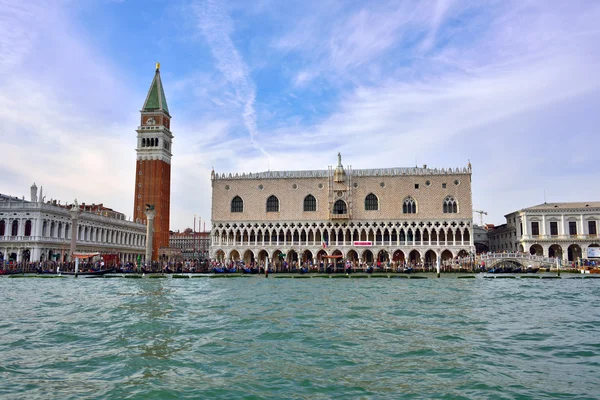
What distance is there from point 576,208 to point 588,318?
40.2 meters

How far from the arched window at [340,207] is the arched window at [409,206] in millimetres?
5612

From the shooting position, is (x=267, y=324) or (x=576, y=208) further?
(x=576, y=208)

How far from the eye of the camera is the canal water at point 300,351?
705 cm

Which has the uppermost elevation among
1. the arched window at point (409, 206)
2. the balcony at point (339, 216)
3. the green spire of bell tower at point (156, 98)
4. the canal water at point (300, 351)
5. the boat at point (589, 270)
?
the green spire of bell tower at point (156, 98)

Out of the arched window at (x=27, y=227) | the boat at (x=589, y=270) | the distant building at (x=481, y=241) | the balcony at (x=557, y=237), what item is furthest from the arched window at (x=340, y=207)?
the arched window at (x=27, y=227)

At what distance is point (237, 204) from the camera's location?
53.1 metres

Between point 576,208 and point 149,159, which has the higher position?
point 149,159

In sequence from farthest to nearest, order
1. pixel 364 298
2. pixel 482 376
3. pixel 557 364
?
pixel 364 298
pixel 557 364
pixel 482 376

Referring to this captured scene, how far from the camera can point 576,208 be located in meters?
49.3

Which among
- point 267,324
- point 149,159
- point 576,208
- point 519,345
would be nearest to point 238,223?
point 149,159

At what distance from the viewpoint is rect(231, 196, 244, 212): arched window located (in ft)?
173

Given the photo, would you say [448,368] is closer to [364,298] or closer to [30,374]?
[30,374]

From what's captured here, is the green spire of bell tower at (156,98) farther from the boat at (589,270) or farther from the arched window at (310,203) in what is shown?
the boat at (589,270)

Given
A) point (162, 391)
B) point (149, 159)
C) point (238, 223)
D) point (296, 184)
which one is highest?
point (149, 159)
